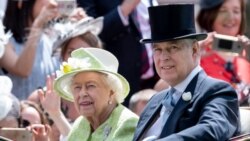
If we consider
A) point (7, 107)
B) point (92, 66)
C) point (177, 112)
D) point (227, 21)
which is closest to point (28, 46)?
point (7, 107)

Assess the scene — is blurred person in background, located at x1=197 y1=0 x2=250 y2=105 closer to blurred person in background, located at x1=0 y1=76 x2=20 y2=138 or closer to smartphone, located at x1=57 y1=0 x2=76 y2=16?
smartphone, located at x1=57 y1=0 x2=76 y2=16

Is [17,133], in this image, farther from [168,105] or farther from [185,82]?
[185,82]

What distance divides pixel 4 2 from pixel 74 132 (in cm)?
182

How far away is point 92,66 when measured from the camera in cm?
710

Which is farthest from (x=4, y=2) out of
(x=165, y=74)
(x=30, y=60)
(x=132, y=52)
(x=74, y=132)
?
(x=165, y=74)

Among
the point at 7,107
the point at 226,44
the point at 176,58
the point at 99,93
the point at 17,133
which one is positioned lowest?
the point at 17,133

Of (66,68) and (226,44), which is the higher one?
(66,68)

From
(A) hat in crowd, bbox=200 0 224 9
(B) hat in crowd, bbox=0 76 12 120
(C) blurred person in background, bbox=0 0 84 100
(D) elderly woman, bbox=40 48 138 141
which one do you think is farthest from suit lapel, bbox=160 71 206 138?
(C) blurred person in background, bbox=0 0 84 100

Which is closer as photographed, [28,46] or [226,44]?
[226,44]

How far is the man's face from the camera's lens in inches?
257

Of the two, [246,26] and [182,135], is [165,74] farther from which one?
[246,26]

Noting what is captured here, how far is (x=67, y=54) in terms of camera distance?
8.98 m

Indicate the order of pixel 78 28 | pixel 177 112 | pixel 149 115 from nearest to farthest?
1. pixel 177 112
2. pixel 149 115
3. pixel 78 28

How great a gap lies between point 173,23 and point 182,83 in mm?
346
